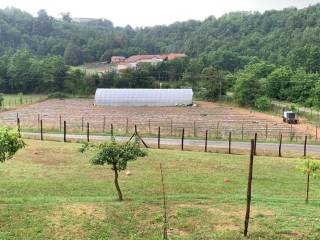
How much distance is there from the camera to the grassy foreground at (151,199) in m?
12.5

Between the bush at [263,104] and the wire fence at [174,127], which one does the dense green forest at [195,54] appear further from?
the wire fence at [174,127]

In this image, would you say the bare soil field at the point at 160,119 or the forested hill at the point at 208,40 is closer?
the bare soil field at the point at 160,119

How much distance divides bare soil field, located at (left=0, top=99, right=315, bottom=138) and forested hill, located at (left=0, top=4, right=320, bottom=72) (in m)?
33.6

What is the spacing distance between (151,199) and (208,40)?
11457 centimetres

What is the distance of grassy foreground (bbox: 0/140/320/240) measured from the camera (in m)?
12.5

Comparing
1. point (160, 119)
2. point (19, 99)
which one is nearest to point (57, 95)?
point (19, 99)

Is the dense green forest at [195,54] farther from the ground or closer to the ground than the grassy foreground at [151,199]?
farther from the ground

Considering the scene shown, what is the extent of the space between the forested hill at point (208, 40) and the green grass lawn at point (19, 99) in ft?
117

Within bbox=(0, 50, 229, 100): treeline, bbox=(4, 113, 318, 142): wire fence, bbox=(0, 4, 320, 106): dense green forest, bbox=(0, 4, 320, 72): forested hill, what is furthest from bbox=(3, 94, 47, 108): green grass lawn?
bbox=(0, 4, 320, 72): forested hill

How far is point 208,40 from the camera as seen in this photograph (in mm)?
127250

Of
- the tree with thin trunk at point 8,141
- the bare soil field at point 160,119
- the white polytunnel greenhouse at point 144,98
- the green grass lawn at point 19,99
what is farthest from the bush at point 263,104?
the tree with thin trunk at point 8,141

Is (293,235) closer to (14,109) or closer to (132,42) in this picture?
(14,109)

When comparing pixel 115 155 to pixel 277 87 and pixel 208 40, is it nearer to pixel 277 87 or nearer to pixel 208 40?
pixel 277 87

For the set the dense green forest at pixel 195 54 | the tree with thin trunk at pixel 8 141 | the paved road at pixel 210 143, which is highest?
the dense green forest at pixel 195 54
